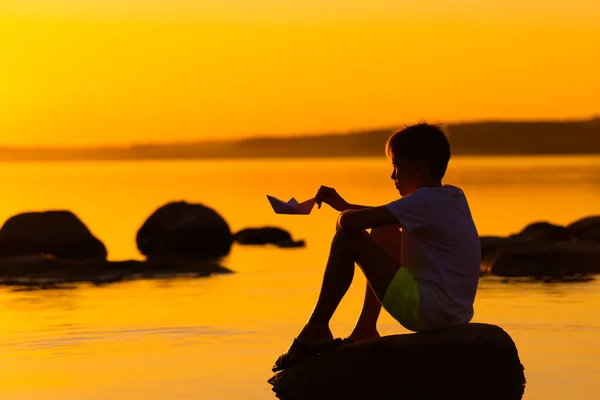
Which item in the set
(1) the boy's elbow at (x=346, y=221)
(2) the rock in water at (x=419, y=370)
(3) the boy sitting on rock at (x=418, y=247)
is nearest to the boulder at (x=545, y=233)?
(2) the rock in water at (x=419, y=370)

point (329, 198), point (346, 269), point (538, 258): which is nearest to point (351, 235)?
point (346, 269)

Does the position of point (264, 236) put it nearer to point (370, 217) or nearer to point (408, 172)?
point (408, 172)

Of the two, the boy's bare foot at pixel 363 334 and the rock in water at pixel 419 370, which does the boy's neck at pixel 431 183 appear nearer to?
the rock in water at pixel 419 370

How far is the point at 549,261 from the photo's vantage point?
789 inches

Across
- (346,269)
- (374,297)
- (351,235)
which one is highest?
(351,235)

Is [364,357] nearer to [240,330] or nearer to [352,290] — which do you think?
[240,330]

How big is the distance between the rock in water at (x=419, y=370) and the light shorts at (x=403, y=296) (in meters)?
0.26

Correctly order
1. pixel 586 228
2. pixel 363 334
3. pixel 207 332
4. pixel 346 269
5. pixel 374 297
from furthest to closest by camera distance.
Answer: pixel 586 228 < pixel 207 332 < pixel 363 334 < pixel 374 297 < pixel 346 269

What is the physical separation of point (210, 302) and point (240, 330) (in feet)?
9.04

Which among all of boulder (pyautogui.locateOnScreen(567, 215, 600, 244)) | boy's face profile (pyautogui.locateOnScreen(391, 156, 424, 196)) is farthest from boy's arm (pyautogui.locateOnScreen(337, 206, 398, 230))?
boulder (pyautogui.locateOnScreen(567, 215, 600, 244))

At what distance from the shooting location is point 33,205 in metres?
46.1

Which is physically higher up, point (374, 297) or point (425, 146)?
point (425, 146)

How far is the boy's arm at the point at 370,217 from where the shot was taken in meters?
9.56

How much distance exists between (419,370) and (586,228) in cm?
1664
